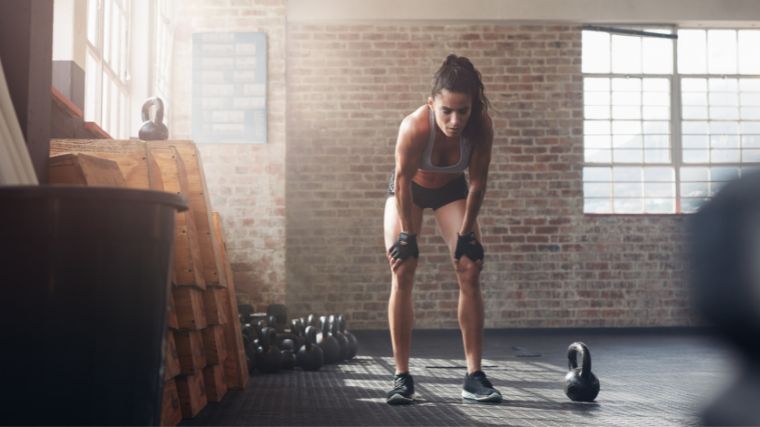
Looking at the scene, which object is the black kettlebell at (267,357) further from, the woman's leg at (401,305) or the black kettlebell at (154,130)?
the black kettlebell at (154,130)

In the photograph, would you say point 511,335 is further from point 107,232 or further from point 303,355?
point 107,232

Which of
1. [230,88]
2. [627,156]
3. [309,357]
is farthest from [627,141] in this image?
[309,357]

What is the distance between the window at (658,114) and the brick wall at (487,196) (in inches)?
8.9

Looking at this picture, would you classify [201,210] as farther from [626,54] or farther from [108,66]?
[626,54]

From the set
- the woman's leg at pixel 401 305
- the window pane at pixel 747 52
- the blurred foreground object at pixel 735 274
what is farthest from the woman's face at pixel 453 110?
the window pane at pixel 747 52

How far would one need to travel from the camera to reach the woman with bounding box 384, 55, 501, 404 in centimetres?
336

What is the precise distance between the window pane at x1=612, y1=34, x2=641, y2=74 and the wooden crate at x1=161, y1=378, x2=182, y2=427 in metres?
7.04


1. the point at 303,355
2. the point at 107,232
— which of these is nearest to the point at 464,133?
the point at 303,355

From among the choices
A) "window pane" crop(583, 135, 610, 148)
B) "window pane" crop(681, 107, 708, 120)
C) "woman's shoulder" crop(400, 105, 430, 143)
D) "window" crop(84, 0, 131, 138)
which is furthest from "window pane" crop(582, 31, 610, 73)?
"woman's shoulder" crop(400, 105, 430, 143)

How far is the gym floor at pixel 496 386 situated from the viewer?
2.92m

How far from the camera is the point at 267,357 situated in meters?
4.42

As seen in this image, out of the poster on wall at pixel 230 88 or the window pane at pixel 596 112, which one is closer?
the poster on wall at pixel 230 88

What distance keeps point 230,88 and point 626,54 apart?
13.8 feet

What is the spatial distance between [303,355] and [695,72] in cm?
608
